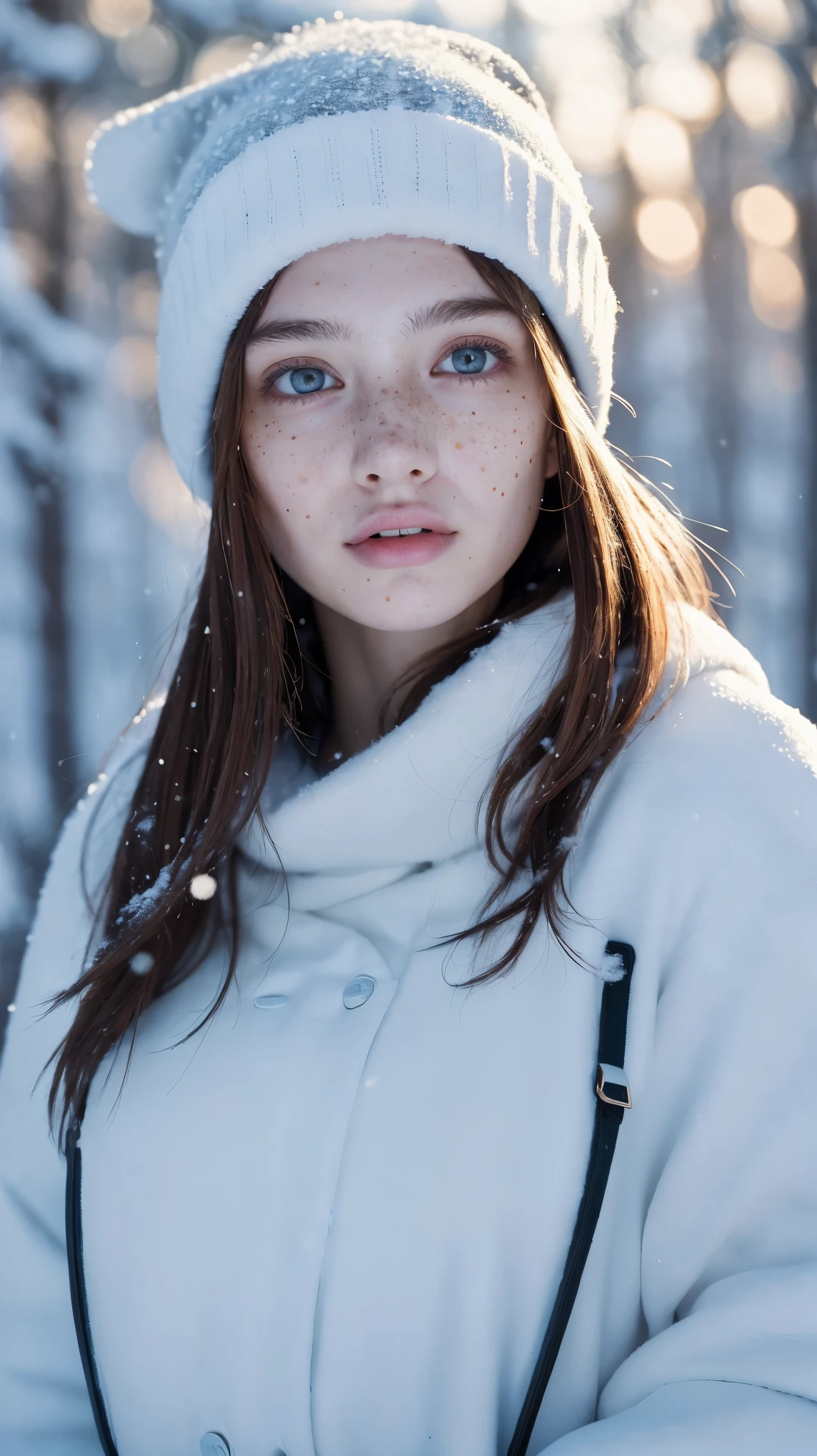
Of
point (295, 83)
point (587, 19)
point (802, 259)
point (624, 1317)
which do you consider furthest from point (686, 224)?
point (624, 1317)

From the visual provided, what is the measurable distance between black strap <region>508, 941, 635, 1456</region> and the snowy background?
241 centimetres

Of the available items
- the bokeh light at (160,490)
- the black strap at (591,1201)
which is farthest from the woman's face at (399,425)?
the bokeh light at (160,490)

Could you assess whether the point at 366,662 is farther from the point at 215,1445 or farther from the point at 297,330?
the point at 215,1445

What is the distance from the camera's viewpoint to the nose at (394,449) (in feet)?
4.01

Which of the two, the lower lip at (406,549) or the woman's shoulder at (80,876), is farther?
the woman's shoulder at (80,876)

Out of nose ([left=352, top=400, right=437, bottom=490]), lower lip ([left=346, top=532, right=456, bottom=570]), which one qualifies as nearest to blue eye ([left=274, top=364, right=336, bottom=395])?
nose ([left=352, top=400, right=437, bottom=490])

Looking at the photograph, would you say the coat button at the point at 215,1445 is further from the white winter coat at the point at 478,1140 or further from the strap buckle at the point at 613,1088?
the strap buckle at the point at 613,1088

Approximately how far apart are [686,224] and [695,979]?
3.26 metres

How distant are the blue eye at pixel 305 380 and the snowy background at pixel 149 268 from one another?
189cm

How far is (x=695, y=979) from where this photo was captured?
41.8 inches

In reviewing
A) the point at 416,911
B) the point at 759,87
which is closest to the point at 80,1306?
the point at 416,911

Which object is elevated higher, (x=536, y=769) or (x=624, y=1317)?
(x=536, y=769)

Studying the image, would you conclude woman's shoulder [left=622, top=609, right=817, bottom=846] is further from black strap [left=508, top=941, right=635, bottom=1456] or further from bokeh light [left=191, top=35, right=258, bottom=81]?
bokeh light [left=191, top=35, right=258, bottom=81]

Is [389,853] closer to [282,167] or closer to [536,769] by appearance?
[536,769]
